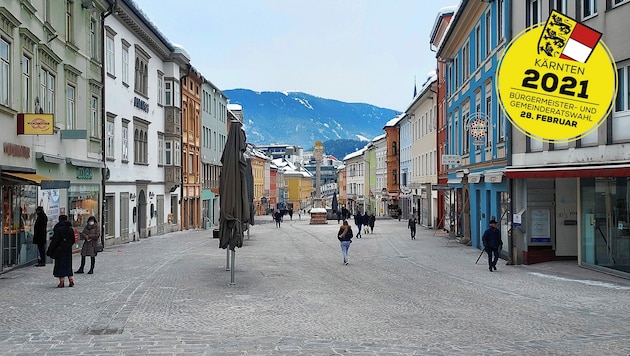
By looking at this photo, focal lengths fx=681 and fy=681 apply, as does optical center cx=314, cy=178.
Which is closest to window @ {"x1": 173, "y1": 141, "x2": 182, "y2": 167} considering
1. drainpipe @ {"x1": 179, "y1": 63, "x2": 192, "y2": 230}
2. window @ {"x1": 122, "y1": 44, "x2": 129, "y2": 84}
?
drainpipe @ {"x1": 179, "y1": 63, "x2": 192, "y2": 230}

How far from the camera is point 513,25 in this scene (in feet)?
69.6

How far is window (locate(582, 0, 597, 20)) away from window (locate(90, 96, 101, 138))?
18.3m

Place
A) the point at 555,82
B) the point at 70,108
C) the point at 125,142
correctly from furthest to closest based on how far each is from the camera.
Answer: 1. the point at 125,142
2. the point at 70,108
3. the point at 555,82

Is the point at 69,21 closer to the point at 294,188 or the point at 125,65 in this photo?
the point at 125,65

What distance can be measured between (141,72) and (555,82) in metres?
27.5

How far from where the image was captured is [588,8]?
17.8 meters

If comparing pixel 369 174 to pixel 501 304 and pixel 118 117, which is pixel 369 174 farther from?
pixel 501 304

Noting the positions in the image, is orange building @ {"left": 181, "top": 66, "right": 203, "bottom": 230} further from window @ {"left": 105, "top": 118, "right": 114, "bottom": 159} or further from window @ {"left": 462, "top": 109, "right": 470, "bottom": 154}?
window @ {"left": 462, "top": 109, "right": 470, "bottom": 154}

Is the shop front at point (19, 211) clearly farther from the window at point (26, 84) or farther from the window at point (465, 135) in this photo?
the window at point (465, 135)

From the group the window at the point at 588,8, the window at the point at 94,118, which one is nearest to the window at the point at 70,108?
the window at the point at 94,118

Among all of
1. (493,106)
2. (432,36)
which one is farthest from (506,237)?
(432,36)

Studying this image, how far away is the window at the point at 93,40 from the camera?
26875 millimetres

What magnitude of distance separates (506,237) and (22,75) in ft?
51.1

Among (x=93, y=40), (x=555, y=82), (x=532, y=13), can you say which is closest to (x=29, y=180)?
(x=93, y=40)
